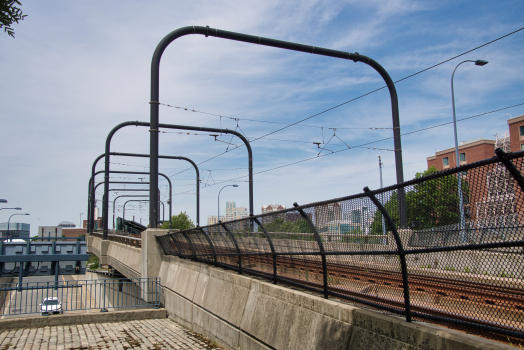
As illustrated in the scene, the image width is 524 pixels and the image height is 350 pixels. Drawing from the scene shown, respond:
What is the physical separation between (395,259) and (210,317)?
569 centimetres

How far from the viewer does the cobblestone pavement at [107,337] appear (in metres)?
9.12

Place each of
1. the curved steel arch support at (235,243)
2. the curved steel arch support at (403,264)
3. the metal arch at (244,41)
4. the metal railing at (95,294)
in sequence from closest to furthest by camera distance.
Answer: the curved steel arch support at (403,264)
the curved steel arch support at (235,243)
the metal railing at (95,294)
the metal arch at (244,41)

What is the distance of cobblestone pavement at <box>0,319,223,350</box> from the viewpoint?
9.12 metres

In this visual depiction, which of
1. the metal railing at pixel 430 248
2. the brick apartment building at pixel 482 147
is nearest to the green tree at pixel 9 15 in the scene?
the metal railing at pixel 430 248

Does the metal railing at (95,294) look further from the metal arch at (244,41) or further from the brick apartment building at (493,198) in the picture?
the brick apartment building at (493,198)

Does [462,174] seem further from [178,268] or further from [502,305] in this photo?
[178,268]

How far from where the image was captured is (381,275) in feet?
15.8

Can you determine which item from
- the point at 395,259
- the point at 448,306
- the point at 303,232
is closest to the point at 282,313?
the point at 303,232

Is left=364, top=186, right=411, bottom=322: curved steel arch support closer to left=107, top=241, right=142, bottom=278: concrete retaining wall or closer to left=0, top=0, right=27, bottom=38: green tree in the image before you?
left=0, top=0, right=27, bottom=38: green tree

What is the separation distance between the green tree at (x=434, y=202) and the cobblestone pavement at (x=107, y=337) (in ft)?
19.5

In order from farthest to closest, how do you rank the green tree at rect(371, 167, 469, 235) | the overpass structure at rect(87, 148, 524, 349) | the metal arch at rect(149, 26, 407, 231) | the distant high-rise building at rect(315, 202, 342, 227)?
1. the metal arch at rect(149, 26, 407, 231)
2. the distant high-rise building at rect(315, 202, 342, 227)
3. the green tree at rect(371, 167, 469, 235)
4. the overpass structure at rect(87, 148, 524, 349)

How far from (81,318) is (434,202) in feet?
36.1

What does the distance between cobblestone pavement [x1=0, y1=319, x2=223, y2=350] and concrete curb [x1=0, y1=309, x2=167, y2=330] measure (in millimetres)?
218

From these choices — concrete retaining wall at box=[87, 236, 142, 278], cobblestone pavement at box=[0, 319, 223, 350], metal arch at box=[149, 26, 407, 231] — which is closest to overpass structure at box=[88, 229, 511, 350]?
cobblestone pavement at box=[0, 319, 223, 350]
